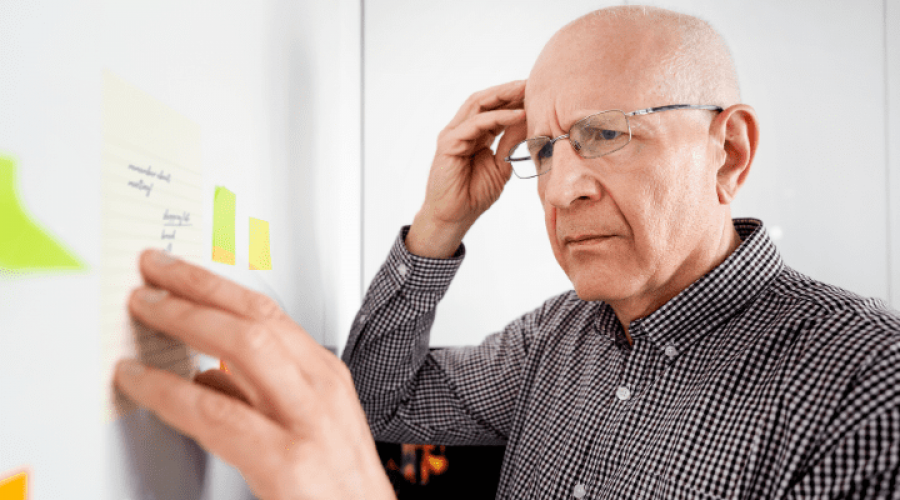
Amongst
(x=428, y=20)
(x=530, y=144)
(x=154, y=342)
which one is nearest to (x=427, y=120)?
(x=428, y=20)

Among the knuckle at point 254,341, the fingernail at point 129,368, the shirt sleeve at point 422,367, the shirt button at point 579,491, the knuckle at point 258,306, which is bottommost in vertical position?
the shirt button at point 579,491

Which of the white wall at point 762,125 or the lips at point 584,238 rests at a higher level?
the white wall at point 762,125

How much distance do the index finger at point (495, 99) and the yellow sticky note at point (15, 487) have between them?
2.74 feet

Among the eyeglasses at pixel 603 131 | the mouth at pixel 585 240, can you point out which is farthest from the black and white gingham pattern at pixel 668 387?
the eyeglasses at pixel 603 131

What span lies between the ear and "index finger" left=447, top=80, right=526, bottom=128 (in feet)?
1.13

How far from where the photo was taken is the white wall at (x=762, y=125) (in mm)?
1626

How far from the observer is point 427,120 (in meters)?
1.63

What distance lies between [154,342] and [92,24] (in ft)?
0.74

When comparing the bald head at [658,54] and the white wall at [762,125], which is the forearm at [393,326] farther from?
the white wall at [762,125]

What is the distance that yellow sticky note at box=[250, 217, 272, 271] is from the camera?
2.01ft

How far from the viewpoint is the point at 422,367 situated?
3.54 ft

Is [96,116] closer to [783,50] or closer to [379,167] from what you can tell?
[379,167]

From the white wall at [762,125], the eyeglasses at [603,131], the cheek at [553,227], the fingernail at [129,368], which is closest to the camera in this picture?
the fingernail at [129,368]

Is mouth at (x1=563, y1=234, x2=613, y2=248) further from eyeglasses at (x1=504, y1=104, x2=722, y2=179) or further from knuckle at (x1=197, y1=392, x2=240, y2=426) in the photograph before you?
knuckle at (x1=197, y1=392, x2=240, y2=426)
